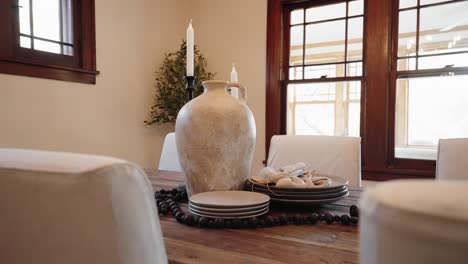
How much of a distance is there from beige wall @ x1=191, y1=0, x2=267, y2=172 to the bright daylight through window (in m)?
1.40

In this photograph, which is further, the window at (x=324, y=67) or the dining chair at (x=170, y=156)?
the window at (x=324, y=67)

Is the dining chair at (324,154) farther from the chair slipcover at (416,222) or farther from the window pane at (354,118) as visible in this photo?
the chair slipcover at (416,222)

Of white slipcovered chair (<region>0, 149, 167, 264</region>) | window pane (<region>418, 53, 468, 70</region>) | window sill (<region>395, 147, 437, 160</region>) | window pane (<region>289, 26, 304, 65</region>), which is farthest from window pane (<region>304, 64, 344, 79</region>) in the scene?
white slipcovered chair (<region>0, 149, 167, 264</region>)

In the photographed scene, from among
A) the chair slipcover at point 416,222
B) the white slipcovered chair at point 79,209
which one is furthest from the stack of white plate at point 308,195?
the chair slipcover at point 416,222

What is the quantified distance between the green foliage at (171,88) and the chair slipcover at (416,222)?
107 inches

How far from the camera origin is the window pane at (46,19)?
210 centimetres

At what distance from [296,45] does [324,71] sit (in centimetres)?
37

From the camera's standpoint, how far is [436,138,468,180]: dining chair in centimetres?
129

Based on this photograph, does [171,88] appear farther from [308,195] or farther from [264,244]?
[264,244]

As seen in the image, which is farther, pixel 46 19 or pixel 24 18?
pixel 46 19

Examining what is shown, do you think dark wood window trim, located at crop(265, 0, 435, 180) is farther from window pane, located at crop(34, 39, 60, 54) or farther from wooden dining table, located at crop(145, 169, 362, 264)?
window pane, located at crop(34, 39, 60, 54)

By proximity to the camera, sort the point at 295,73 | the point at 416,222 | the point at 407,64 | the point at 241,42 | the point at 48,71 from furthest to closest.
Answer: the point at 241,42 < the point at 295,73 < the point at 407,64 < the point at 48,71 < the point at 416,222

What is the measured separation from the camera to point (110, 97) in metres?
2.58

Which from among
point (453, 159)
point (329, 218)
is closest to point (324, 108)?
point (453, 159)
